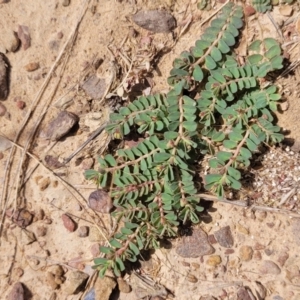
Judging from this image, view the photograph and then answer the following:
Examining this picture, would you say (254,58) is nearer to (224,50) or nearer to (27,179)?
(224,50)

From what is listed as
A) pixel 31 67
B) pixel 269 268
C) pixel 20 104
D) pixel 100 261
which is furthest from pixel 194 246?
pixel 31 67

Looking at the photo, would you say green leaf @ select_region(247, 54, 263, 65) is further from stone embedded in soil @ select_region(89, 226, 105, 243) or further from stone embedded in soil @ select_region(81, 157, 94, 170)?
stone embedded in soil @ select_region(89, 226, 105, 243)

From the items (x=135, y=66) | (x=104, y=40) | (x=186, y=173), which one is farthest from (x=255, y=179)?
(x=104, y=40)

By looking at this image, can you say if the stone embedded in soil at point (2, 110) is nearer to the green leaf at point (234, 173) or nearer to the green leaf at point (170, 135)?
the green leaf at point (170, 135)

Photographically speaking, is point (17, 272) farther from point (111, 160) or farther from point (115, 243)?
point (111, 160)

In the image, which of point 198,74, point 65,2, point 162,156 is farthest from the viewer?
point 65,2

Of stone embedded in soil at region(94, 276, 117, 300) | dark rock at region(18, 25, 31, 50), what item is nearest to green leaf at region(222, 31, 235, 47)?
dark rock at region(18, 25, 31, 50)
